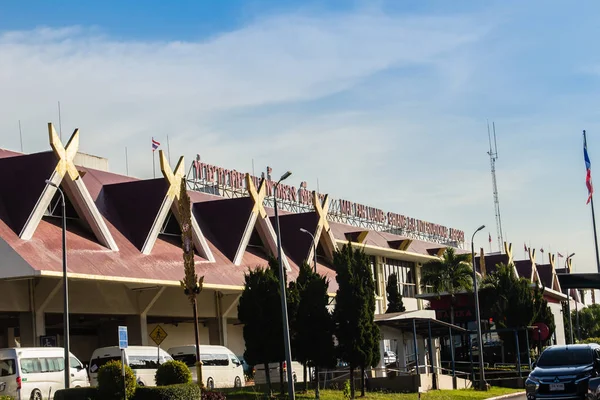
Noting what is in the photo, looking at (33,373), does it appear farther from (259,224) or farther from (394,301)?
(394,301)

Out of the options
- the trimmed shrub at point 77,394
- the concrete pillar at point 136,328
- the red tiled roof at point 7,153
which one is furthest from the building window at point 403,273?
the trimmed shrub at point 77,394

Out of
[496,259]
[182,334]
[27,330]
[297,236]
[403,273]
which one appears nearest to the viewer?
[27,330]

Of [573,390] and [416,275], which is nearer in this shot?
[573,390]

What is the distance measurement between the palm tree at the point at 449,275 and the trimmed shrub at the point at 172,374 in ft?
124

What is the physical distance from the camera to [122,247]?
40656mm

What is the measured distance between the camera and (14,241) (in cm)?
3375

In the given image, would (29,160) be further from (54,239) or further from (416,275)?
(416,275)

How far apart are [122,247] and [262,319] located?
9090 millimetres

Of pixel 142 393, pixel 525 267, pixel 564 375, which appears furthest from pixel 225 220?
pixel 525 267

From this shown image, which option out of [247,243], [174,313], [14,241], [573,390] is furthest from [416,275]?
[573,390]

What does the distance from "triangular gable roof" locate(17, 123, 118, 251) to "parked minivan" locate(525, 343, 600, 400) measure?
771 inches

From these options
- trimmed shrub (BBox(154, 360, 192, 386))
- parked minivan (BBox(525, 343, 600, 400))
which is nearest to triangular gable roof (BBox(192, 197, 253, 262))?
trimmed shrub (BBox(154, 360, 192, 386))

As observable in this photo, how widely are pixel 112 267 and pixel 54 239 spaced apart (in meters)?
2.56

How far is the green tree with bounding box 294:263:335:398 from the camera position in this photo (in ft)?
115
